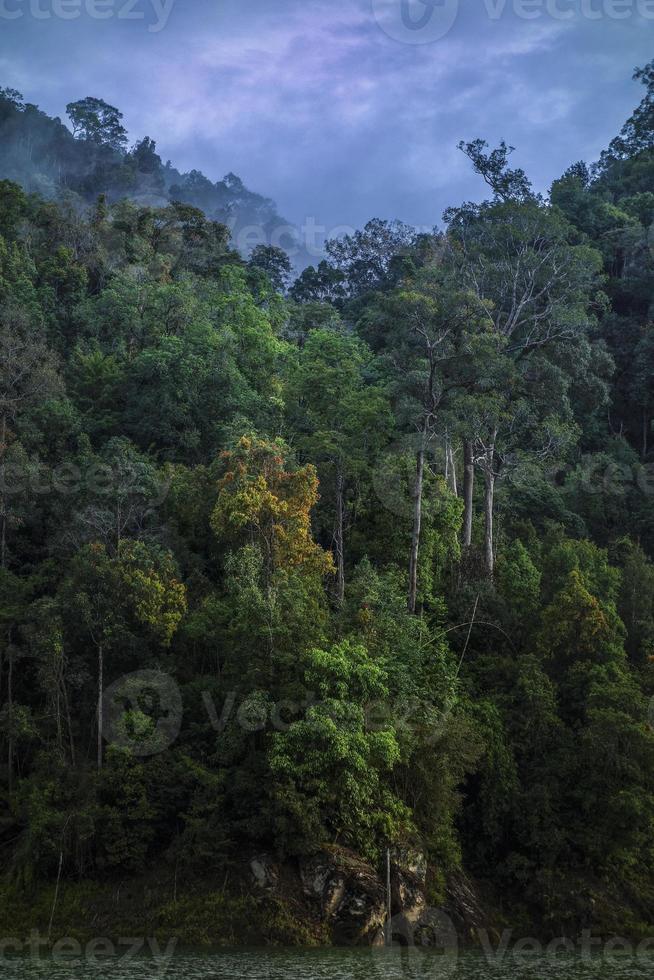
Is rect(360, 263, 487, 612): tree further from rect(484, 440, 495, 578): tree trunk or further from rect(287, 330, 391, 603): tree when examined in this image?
rect(484, 440, 495, 578): tree trunk

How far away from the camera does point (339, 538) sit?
3111 cm

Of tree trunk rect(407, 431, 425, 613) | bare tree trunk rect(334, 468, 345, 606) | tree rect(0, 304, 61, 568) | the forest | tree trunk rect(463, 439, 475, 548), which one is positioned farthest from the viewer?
tree rect(0, 304, 61, 568)

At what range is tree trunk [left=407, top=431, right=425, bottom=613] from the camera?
29.5m

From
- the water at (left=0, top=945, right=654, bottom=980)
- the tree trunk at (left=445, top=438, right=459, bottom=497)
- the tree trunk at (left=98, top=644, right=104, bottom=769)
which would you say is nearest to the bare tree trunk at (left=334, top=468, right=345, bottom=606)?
the tree trunk at (left=445, top=438, right=459, bottom=497)

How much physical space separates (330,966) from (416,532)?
1334cm

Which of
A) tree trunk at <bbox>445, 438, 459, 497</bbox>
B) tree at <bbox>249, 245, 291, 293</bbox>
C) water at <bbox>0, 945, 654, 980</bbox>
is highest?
tree at <bbox>249, 245, 291, 293</bbox>

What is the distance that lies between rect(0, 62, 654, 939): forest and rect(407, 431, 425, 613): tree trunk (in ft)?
0.31

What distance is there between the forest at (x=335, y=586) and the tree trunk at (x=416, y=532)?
0.09m

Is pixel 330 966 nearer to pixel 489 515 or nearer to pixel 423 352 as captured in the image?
pixel 489 515

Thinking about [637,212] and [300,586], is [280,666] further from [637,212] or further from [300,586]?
[637,212]

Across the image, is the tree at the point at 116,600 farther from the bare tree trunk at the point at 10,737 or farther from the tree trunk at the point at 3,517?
the tree trunk at the point at 3,517

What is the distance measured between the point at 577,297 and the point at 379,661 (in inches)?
717

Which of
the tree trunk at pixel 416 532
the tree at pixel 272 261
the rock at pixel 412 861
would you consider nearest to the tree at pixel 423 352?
the tree trunk at pixel 416 532

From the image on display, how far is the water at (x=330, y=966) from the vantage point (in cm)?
1798
